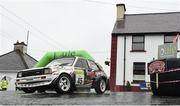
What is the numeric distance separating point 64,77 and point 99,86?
2119mm

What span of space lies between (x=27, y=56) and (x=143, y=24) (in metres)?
20.2

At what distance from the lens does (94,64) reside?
16609 millimetres

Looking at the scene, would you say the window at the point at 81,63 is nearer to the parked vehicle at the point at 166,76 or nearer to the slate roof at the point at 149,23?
the parked vehicle at the point at 166,76

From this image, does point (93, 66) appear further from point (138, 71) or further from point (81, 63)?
point (138, 71)

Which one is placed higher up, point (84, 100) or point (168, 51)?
point (168, 51)

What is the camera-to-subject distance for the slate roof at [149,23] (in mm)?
33347

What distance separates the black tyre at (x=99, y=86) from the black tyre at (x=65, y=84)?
5.10 ft

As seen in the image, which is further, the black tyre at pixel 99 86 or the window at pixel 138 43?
the window at pixel 138 43

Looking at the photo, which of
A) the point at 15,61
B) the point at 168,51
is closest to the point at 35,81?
the point at 168,51

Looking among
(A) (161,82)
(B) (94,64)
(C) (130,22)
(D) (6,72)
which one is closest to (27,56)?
(D) (6,72)

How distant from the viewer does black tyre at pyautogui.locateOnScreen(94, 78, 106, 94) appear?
15.7m

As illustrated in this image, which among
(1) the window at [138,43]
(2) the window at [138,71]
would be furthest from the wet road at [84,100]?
(1) the window at [138,43]

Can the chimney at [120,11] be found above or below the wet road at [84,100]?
above

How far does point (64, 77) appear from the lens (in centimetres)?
1425
